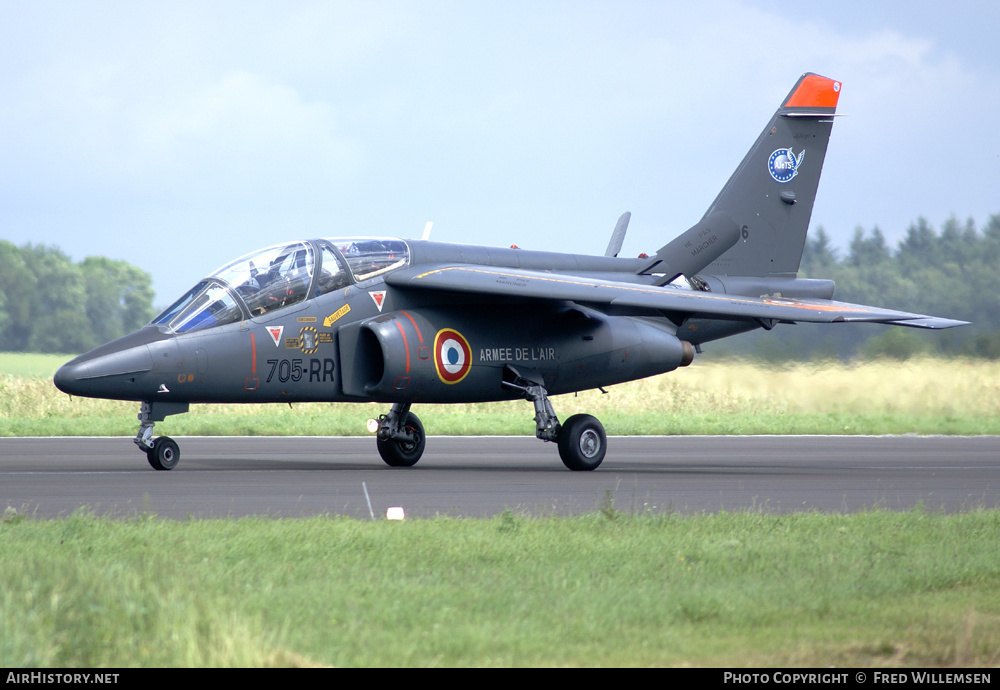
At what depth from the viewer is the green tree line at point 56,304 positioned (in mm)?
56469

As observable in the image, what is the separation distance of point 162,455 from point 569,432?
553cm

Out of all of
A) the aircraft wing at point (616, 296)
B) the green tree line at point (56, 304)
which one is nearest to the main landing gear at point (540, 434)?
the aircraft wing at point (616, 296)

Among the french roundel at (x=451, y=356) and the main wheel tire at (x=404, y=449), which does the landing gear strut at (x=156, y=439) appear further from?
the french roundel at (x=451, y=356)

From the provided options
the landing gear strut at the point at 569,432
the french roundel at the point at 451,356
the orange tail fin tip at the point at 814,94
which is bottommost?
the landing gear strut at the point at 569,432

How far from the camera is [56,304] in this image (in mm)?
59406

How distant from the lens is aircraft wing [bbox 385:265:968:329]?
15203mm

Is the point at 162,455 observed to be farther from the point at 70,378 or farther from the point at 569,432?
the point at 569,432

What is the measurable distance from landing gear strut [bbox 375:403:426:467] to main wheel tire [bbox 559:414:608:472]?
2.31 meters

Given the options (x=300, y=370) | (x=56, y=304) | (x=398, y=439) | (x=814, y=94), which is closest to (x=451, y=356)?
(x=398, y=439)

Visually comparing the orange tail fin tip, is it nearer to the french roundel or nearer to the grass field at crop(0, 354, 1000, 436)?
the grass field at crop(0, 354, 1000, 436)

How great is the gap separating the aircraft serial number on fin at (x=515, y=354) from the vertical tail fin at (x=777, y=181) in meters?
4.60

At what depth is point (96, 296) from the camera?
6359cm
